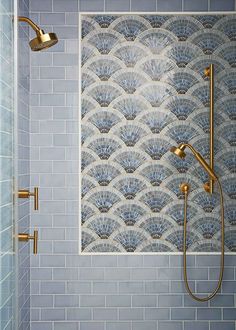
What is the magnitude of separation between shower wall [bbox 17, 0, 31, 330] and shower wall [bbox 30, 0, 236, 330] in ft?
0.27

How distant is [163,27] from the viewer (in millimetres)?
2846

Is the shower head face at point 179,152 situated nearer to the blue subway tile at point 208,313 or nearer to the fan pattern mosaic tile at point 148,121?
the fan pattern mosaic tile at point 148,121

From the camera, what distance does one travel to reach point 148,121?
285 cm

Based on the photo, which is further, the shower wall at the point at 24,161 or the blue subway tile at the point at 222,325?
the blue subway tile at the point at 222,325

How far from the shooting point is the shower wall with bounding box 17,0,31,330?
2490 millimetres

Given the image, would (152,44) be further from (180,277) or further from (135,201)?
(180,277)

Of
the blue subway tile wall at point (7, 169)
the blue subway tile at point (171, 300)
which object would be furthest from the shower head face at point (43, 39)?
the blue subway tile at point (171, 300)

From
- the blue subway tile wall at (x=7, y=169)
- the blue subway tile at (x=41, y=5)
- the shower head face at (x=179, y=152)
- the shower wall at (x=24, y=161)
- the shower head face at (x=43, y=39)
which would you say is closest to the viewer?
the blue subway tile wall at (x=7, y=169)

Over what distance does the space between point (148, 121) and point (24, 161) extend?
808 millimetres

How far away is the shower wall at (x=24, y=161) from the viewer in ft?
8.17

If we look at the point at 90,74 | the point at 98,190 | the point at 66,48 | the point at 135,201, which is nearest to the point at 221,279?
the point at 135,201

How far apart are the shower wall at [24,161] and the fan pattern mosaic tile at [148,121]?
348mm

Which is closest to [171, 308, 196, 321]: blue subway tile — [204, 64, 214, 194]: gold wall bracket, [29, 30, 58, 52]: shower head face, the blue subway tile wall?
[204, 64, 214, 194]: gold wall bracket

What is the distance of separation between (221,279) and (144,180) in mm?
777
